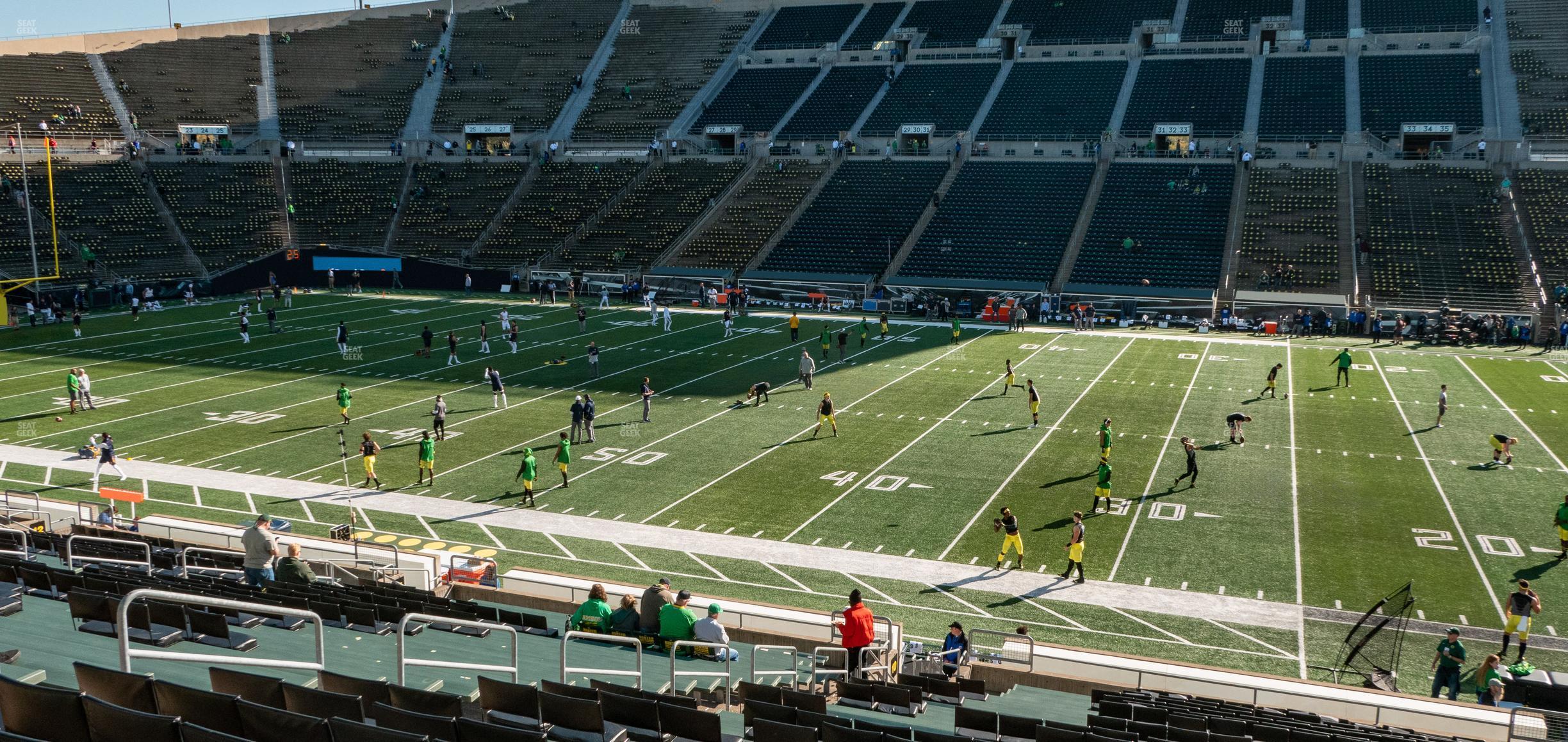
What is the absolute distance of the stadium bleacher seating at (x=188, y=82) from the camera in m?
73.1

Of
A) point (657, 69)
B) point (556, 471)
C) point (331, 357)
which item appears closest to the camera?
point (556, 471)

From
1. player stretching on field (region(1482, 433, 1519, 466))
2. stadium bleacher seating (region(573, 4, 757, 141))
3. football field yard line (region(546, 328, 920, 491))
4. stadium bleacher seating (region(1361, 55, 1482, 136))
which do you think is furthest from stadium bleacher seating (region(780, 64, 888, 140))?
player stretching on field (region(1482, 433, 1519, 466))

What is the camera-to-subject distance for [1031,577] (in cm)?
1875

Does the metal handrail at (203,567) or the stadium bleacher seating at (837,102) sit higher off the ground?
the stadium bleacher seating at (837,102)

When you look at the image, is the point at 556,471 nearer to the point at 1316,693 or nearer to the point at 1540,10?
the point at 1316,693

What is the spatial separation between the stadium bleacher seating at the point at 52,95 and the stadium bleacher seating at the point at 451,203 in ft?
63.8

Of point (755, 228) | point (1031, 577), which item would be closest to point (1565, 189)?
point (755, 228)

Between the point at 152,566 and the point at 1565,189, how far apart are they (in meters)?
60.4

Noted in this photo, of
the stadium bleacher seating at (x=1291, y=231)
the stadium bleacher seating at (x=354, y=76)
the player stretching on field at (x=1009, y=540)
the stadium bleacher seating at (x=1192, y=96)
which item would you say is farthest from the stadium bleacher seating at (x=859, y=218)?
the player stretching on field at (x=1009, y=540)

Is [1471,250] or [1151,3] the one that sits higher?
[1151,3]

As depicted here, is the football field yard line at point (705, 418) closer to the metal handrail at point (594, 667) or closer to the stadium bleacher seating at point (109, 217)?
the metal handrail at point (594, 667)

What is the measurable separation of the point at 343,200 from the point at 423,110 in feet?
43.4

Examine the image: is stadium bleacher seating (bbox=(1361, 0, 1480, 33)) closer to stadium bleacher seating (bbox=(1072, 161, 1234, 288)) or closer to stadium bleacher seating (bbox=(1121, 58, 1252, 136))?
stadium bleacher seating (bbox=(1121, 58, 1252, 136))

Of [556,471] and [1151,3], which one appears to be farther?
Answer: [1151,3]
